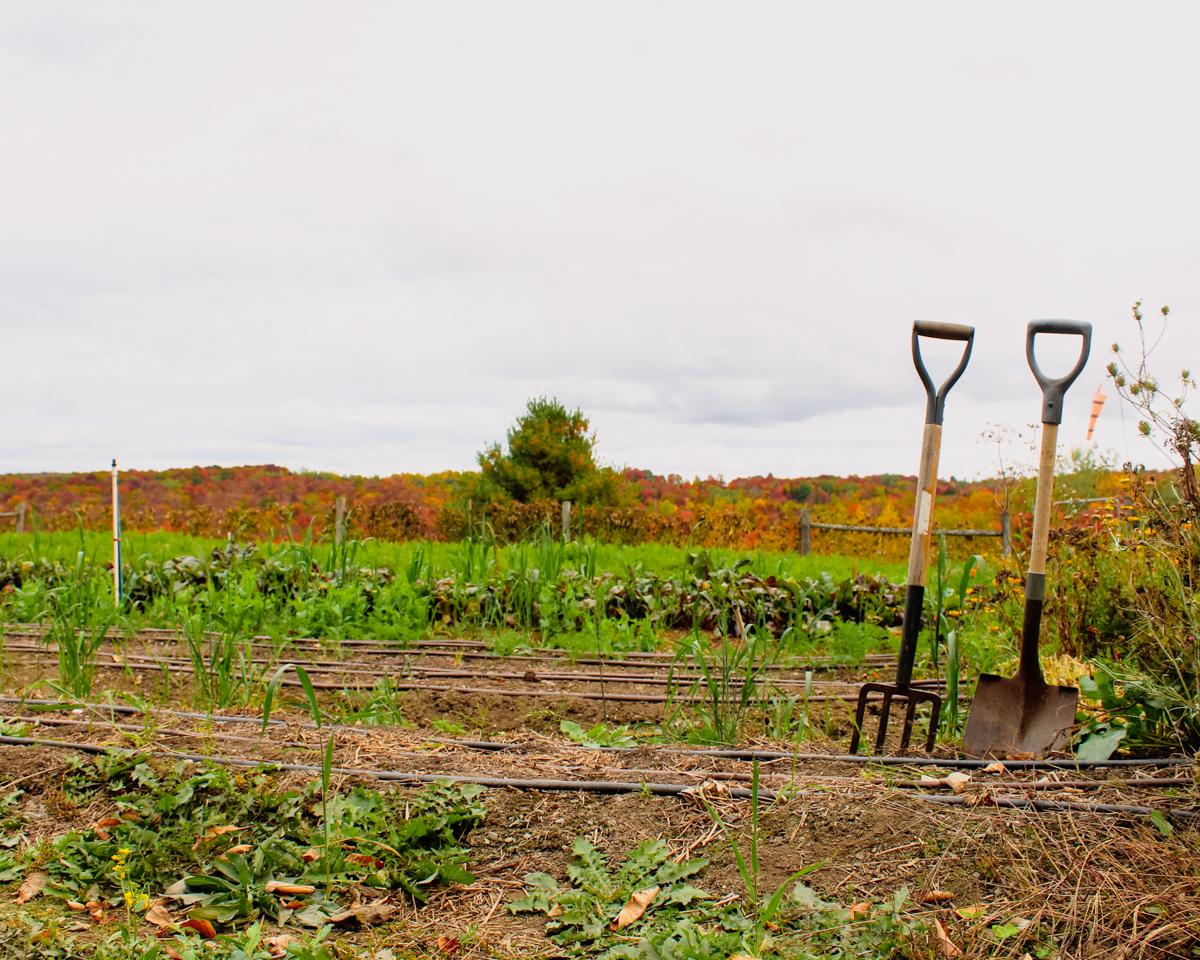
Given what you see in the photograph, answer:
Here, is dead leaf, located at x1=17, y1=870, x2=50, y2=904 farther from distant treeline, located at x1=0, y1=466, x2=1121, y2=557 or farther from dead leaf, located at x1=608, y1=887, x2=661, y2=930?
distant treeline, located at x1=0, y1=466, x2=1121, y2=557

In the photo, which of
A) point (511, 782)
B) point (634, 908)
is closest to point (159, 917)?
point (511, 782)

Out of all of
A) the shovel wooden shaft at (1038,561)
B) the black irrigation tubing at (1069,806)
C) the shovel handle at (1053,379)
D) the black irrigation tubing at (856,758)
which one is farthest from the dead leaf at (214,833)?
the shovel handle at (1053,379)

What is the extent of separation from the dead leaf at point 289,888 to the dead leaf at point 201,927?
0.52 feet

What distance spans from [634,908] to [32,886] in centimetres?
157

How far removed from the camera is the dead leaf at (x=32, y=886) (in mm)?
2504

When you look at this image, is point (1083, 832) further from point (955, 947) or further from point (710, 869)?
point (710, 869)

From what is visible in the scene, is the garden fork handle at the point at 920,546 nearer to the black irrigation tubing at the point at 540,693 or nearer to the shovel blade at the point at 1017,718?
the shovel blade at the point at 1017,718

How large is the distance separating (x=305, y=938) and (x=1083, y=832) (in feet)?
6.72

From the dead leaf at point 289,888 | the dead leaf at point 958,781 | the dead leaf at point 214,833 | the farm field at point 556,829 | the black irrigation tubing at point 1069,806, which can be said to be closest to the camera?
the farm field at point 556,829

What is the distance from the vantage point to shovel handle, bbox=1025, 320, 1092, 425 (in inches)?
140

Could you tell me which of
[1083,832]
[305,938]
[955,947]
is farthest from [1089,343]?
[305,938]

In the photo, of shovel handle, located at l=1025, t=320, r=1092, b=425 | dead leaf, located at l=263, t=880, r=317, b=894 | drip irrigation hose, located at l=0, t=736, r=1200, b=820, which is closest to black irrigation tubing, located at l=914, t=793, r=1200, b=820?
drip irrigation hose, located at l=0, t=736, r=1200, b=820

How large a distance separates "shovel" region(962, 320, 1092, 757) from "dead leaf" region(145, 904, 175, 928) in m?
2.60

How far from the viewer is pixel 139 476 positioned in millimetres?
24062
